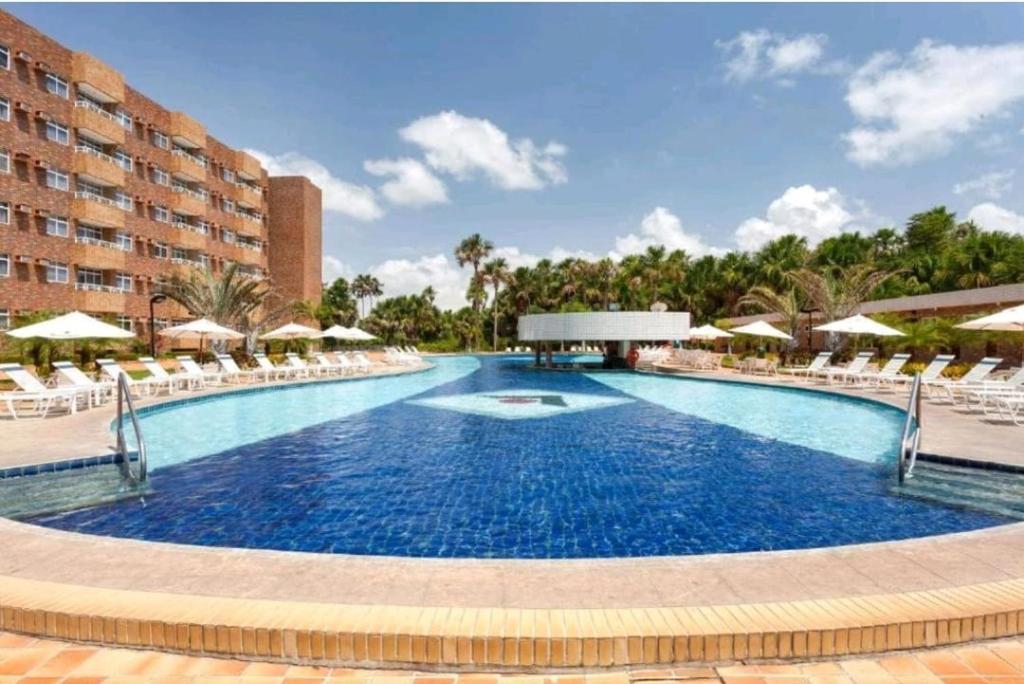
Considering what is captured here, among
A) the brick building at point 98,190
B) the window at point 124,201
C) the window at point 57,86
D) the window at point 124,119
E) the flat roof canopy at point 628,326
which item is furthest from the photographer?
the window at point 124,201

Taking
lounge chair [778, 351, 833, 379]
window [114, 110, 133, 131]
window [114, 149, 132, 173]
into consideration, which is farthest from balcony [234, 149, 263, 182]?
lounge chair [778, 351, 833, 379]

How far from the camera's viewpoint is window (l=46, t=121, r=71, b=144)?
104ft

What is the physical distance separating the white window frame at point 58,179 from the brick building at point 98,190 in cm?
7

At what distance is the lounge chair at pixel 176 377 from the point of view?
18.0 meters

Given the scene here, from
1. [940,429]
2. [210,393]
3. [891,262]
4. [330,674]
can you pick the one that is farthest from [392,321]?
[330,674]

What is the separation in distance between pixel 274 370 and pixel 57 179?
20.0m

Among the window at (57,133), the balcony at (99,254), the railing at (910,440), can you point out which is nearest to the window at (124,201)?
the balcony at (99,254)

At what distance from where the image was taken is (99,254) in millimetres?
34219

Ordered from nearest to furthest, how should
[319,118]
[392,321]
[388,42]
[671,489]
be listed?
[671,489] → [388,42] → [319,118] → [392,321]

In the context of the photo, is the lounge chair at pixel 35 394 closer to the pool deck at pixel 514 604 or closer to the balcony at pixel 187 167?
the pool deck at pixel 514 604

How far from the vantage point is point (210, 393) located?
17.6 meters

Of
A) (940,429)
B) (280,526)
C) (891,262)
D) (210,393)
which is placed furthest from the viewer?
→ (891,262)

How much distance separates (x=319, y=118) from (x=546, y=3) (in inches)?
530

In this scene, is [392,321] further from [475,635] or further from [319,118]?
[475,635]
